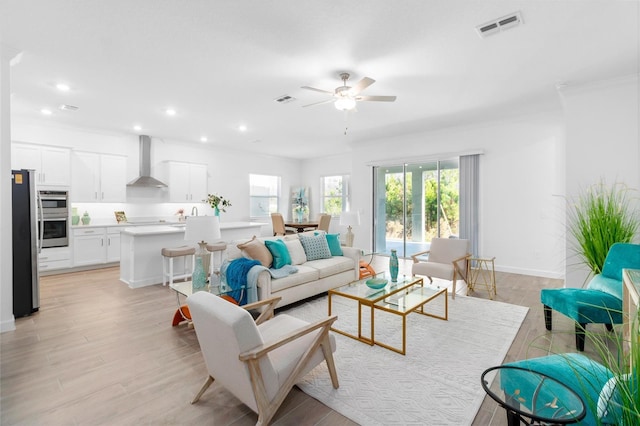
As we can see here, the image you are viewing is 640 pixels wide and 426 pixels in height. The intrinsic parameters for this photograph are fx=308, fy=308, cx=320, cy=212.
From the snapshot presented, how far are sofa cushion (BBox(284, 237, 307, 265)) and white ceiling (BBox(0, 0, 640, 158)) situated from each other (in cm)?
213

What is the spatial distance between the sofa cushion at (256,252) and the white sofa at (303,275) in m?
0.01

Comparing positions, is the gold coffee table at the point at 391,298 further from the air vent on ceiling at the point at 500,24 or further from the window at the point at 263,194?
the window at the point at 263,194

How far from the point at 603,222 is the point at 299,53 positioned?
12.9 feet

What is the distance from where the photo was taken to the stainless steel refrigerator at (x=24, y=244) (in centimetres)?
360

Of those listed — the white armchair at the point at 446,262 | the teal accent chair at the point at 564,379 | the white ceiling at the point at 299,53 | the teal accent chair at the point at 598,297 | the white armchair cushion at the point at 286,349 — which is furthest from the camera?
the white armchair at the point at 446,262

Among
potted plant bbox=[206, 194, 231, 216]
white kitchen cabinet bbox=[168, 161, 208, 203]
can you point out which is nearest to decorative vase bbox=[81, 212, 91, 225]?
white kitchen cabinet bbox=[168, 161, 208, 203]

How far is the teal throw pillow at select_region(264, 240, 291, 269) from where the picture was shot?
3.96m

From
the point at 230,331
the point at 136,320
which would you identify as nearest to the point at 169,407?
the point at 230,331

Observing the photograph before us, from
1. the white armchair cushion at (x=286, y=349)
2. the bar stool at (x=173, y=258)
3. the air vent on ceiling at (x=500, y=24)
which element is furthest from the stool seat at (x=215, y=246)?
the air vent on ceiling at (x=500, y=24)

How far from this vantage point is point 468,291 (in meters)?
4.53

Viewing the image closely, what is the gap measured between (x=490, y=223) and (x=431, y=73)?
11.7ft

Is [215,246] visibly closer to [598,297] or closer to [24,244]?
[24,244]

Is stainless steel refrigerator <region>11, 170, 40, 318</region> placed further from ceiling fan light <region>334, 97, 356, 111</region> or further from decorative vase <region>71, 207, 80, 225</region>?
ceiling fan light <region>334, 97, 356, 111</region>

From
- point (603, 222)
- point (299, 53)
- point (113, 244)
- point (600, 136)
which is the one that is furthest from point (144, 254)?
point (600, 136)
